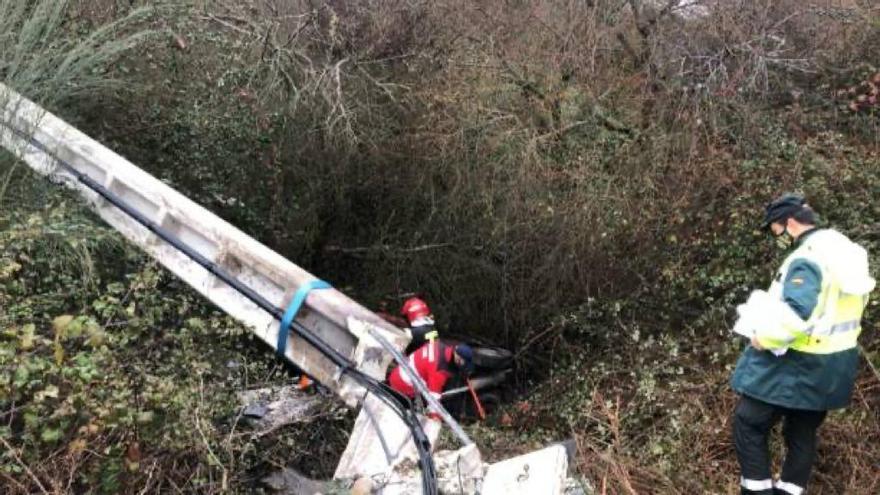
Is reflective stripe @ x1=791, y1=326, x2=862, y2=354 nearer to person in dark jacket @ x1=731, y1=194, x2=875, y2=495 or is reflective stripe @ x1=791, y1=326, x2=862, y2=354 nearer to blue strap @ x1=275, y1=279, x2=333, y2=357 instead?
person in dark jacket @ x1=731, y1=194, x2=875, y2=495

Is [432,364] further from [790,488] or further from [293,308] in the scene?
[790,488]

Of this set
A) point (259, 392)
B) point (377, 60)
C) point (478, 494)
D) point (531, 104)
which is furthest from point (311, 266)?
point (478, 494)

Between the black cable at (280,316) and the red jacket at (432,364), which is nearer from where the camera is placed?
the black cable at (280,316)

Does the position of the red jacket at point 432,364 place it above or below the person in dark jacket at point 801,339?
below

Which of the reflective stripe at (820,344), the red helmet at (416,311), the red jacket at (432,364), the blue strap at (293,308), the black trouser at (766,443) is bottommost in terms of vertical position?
the red jacket at (432,364)

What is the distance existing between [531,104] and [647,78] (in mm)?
1273

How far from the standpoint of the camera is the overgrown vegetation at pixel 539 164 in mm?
5297

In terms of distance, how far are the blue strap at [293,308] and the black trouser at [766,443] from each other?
2.37 meters

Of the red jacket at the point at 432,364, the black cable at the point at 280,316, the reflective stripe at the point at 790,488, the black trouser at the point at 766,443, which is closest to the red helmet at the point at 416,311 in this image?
the red jacket at the point at 432,364

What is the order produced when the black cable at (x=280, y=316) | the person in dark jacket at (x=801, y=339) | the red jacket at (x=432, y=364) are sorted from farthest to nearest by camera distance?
the red jacket at (x=432, y=364)
the person in dark jacket at (x=801, y=339)
the black cable at (x=280, y=316)

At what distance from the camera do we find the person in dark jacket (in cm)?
373

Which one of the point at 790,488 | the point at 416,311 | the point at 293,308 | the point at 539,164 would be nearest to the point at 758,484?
the point at 790,488

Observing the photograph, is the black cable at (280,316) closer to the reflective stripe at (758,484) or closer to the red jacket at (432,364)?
the reflective stripe at (758,484)

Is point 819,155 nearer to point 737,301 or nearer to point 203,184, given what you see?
point 737,301
